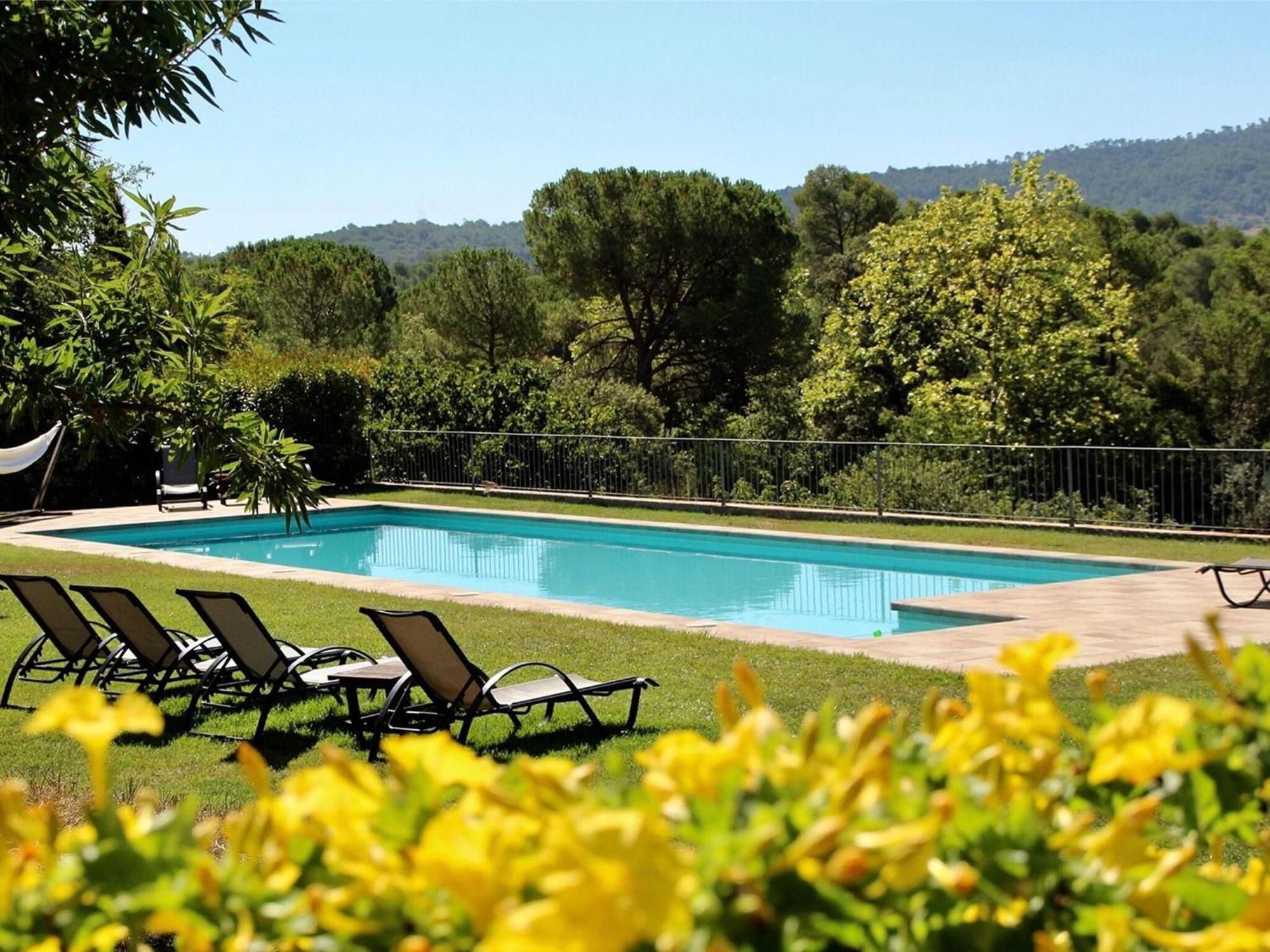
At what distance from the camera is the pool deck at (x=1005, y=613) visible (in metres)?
9.66

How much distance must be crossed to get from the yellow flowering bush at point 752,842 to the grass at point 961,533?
1427cm

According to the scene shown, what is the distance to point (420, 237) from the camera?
561 ft

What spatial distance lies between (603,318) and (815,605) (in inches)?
851

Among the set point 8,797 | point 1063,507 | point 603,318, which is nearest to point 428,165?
point 603,318

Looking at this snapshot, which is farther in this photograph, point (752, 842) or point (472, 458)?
point (472, 458)

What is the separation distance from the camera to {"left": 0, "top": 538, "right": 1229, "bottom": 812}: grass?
6.89m

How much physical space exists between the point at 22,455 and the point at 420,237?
6039 inches

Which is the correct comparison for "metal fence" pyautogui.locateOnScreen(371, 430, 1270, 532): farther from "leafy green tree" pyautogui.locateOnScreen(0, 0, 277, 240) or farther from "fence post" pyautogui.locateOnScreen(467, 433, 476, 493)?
"leafy green tree" pyautogui.locateOnScreen(0, 0, 277, 240)

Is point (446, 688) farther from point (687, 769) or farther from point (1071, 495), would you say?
point (1071, 495)

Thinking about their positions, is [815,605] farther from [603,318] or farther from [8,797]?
[603,318]

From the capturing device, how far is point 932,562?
16438 millimetres

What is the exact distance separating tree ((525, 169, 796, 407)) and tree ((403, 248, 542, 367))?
302 centimetres

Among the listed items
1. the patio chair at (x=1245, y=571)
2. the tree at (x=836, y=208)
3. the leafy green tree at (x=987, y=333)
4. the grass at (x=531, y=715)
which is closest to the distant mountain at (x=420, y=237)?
the tree at (x=836, y=208)

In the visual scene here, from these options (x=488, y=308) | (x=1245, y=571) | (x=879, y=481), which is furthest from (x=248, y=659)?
(x=488, y=308)
